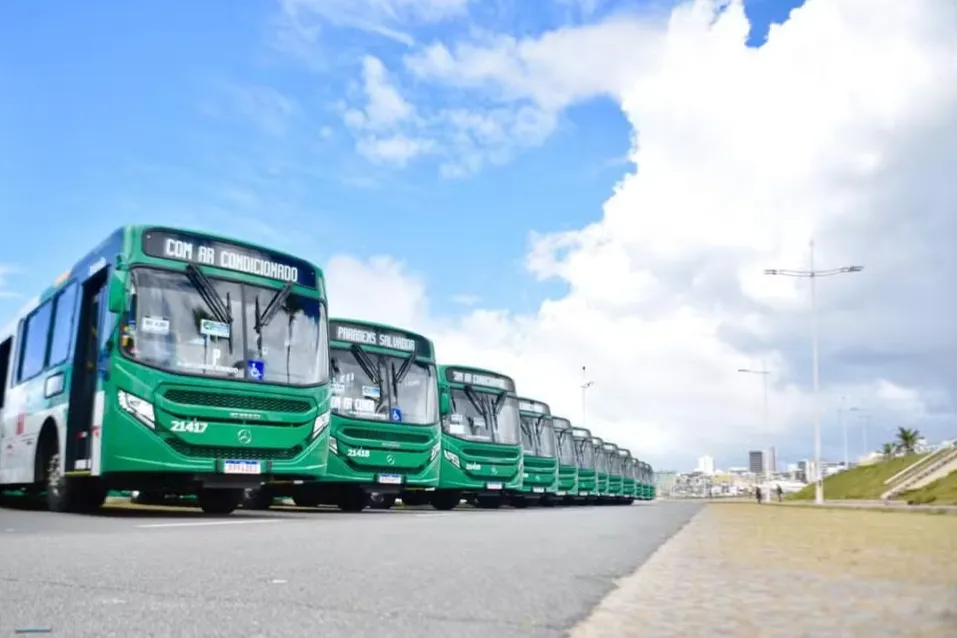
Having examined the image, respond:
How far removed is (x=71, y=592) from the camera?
4156 millimetres

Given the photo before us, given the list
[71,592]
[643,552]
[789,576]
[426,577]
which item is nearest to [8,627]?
[71,592]

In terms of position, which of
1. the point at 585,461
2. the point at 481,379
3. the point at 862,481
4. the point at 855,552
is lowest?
the point at 855,552

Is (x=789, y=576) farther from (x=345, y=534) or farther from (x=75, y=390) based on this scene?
(x=75, y=390)

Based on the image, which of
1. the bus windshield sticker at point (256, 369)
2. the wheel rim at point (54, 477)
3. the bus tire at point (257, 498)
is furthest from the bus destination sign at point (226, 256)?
the bus tire at point (257, 498)

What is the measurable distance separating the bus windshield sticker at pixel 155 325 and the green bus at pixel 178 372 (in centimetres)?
1

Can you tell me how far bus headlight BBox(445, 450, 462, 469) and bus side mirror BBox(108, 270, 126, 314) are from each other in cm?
1054

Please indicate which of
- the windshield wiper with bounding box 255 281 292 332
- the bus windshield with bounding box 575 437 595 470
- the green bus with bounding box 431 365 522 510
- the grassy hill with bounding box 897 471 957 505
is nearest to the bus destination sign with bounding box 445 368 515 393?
the green bus with bounding box 431 365 522 510

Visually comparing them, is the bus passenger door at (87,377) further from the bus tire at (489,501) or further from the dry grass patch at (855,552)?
the bus tire at (489,501)

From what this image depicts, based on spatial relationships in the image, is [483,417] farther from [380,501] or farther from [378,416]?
[378,416]

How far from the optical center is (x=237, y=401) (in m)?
12.2

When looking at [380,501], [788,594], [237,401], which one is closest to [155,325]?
[237,401]

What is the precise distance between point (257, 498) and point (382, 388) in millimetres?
3008

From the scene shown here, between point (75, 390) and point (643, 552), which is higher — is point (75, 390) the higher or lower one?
the higher one

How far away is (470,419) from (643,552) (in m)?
14.8
